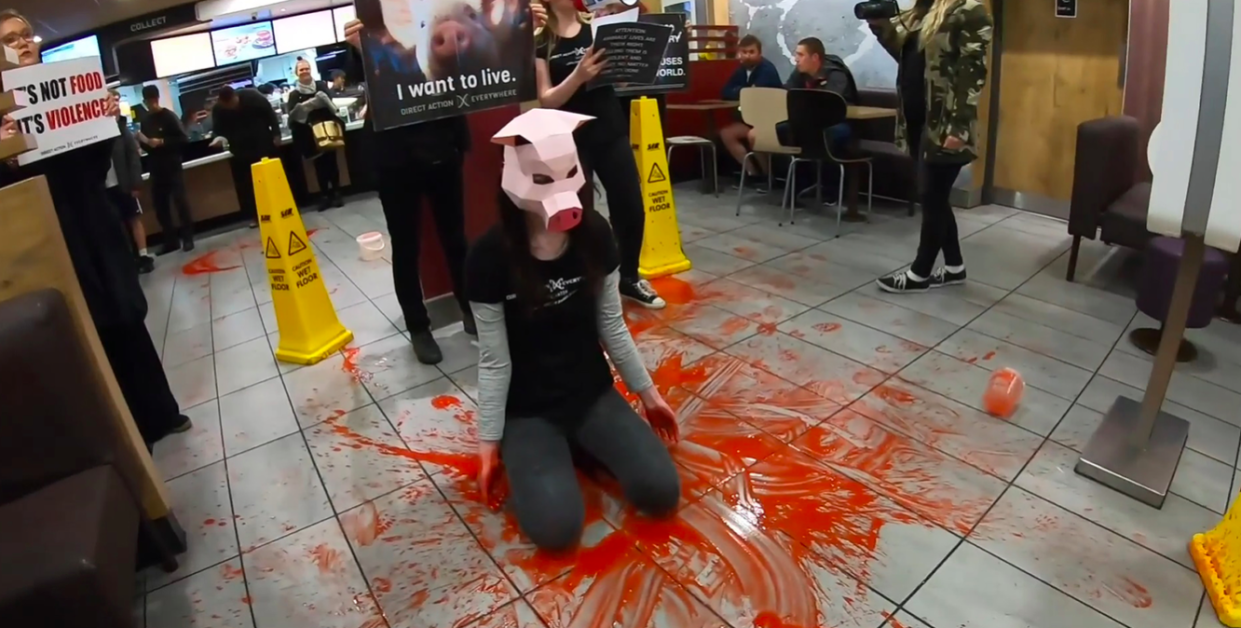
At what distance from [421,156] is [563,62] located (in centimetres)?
74

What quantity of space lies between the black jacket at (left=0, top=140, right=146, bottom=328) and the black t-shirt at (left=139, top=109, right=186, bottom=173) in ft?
12.9

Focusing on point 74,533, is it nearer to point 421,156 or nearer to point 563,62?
point 421,156

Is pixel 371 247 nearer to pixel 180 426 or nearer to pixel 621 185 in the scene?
pixel 180 426

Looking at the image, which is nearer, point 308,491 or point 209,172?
point 308,491

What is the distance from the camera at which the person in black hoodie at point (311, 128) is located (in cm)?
650

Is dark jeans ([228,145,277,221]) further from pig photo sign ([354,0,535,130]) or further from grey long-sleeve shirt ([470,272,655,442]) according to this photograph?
grey long-sleeve shirt ([470,272,655,442])

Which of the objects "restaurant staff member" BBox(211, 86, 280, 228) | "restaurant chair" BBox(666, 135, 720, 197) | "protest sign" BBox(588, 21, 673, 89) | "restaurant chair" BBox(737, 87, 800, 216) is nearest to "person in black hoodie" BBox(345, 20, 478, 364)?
"protest sign" BBox(588, 21, 673, 89)

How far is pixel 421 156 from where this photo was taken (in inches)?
107

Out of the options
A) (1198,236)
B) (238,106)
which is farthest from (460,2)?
(238,106)

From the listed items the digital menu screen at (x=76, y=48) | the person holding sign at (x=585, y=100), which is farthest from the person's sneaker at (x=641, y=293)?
the digital menu screen at (x=76, y=48)

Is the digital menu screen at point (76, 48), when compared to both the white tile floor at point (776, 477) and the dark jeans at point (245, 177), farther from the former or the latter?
the white tile floor at point (776, 477)

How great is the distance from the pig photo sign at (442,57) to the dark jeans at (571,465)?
1.30 m

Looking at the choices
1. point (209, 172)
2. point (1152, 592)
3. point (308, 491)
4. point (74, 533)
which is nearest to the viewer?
point (74, 533)

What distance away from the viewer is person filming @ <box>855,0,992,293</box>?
9.50ft
